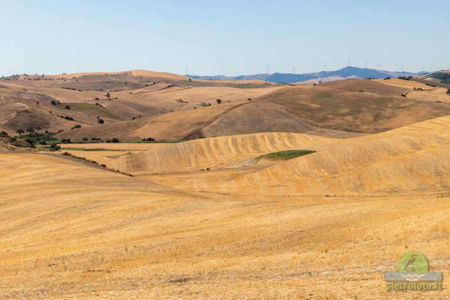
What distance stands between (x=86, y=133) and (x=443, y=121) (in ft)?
344

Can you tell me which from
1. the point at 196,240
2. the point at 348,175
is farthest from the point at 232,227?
the point at 348,175

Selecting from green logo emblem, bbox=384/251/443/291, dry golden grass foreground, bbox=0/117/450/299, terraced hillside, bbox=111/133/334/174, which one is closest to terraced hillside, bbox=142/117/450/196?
dry golden grass foreground, bbox=0/117/450/299

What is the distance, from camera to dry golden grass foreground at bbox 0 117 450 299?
2298 centimetres

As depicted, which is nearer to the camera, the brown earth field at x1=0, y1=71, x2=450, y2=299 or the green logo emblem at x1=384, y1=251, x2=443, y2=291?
the green logo emblem at x1=384, y1=251, x2=443, y2=291

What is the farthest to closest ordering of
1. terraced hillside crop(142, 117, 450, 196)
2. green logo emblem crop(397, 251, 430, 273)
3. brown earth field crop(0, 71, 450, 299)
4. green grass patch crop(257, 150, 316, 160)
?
green grass patch crop(257, 150, 316, 160) → terraced hillside crop(142, 117, 450, 196) → brown earth field crop(0, 71, 450, 299) → green logo emblem crop(397, 251, 430, 273)

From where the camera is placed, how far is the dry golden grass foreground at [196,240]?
2298 centimetres

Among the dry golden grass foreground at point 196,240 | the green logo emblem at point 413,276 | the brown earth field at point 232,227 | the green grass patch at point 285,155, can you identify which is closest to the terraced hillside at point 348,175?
the brown earth field at point 232,227

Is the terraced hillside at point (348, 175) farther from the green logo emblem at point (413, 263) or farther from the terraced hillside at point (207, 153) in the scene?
the green logo emblem at point (413, 263)

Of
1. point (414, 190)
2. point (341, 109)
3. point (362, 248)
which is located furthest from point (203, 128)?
point (362, 248)

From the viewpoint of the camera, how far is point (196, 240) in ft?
105

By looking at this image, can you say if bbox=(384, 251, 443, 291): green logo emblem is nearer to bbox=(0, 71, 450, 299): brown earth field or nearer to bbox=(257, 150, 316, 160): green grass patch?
bbox=(0, 71, 450, 299): brown earth field

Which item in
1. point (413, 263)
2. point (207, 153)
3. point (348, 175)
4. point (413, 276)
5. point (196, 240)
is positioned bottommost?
Result: point (207, 153)

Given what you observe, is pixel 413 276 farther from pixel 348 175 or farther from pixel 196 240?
pixel 348 175

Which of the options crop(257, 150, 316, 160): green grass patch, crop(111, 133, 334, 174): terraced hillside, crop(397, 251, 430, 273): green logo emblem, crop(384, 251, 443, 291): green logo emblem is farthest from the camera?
crop(111, 133, 334, 174): terraced hillside
